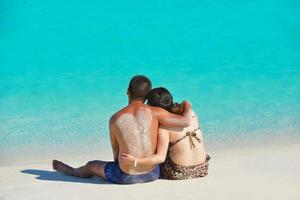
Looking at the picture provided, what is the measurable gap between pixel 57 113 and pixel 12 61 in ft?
7.84

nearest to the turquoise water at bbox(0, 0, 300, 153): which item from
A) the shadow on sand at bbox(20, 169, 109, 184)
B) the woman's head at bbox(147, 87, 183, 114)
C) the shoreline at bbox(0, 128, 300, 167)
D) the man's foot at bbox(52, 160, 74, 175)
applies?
the shoreline at bbox(0, 128, 300, 167)

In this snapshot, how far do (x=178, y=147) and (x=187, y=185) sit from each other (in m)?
0.28

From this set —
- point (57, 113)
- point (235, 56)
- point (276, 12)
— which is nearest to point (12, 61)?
point (57, 113)

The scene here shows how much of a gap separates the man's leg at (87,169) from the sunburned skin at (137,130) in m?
0.26

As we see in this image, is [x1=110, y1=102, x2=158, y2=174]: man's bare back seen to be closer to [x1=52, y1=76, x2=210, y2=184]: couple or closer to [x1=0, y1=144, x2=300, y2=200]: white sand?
[x1=52, y1=76, x2=210, y2=184]: couple

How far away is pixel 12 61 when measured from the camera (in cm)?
975

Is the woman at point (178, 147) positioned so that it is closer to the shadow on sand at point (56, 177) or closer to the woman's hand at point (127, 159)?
the woman's hand at point (127, 159)

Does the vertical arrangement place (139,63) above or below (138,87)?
above

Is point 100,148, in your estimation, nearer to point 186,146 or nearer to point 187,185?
point 186,146

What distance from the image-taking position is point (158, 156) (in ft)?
13.0

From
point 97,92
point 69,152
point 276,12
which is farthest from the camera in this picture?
point 276,12

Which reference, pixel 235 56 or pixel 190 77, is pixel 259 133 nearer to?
pixel 190 77

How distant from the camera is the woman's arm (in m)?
3.89

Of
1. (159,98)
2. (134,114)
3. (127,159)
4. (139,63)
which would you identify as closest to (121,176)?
(127,159)
